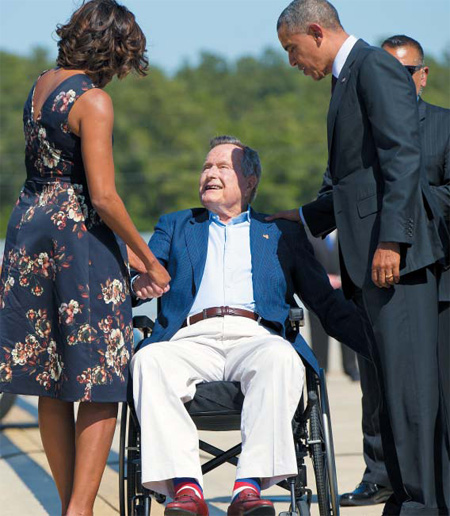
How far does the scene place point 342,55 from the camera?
142 inches

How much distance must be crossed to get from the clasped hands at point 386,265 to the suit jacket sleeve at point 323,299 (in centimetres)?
50

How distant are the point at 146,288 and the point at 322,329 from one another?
4.96 m

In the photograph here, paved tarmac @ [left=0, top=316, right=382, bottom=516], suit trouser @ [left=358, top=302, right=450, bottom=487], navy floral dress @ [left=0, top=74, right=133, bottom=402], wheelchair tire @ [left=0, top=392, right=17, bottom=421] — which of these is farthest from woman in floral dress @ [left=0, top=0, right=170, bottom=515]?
wheelchair tire @ [left=0, top=392, right=17, bottom=421]

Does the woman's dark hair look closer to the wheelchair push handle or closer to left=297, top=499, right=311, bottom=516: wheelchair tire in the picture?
the wheelchair push handle

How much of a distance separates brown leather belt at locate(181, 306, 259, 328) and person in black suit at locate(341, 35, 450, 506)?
0.71 metres

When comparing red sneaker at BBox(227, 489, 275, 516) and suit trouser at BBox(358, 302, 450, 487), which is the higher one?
suit trouser at BBox(358, 302, 450, 487)

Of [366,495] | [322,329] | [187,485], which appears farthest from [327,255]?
[187,485]

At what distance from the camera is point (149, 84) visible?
68000mm

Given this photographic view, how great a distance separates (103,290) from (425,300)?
1.13m

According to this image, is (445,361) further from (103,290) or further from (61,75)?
(61,75)

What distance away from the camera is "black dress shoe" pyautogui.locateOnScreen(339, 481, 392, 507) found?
14.1 feet

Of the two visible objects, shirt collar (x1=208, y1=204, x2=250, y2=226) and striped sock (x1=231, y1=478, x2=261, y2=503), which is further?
shirt collar (x1=208, y1=204, x2=250, y2=226)

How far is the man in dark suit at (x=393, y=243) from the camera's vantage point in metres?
3.39

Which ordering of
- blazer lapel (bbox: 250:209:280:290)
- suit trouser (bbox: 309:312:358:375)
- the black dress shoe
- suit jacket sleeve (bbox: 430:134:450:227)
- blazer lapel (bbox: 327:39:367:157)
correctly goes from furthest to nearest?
suit trouser (bbox: 309:312:358:375), the black dress shoe, blazer lapel (bbox: 250:209:280:290), suit jacket sleeve (bbox: 430:134:450:227), blazer lapel (bbox: 327:39:367:157)
